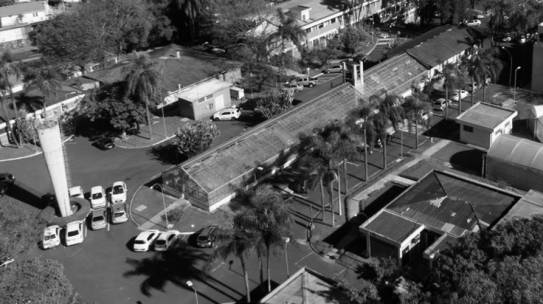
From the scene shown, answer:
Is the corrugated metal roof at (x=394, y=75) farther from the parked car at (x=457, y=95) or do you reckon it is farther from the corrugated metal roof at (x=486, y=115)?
the corrugated metal roof at (x=486, y=115)

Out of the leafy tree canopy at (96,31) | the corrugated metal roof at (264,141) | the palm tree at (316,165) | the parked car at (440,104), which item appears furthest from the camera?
the leafy tree canopy at (96,31)

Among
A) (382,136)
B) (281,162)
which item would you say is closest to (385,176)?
(382,136)

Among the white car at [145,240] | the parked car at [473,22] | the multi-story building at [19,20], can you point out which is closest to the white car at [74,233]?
the white car at [145,240]

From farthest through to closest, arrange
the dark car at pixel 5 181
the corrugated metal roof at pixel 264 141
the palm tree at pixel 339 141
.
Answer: the dark car at pixel 5 181 → the corrugated metal roof at pixel 264 141 → the palm tree at pixel 339 141

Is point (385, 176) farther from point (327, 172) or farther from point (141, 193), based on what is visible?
point (141, 193)

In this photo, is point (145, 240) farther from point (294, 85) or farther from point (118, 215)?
point (294, 85)

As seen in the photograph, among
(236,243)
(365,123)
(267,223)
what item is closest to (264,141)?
(365,123)

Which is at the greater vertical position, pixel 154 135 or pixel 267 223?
pixel 267 223
